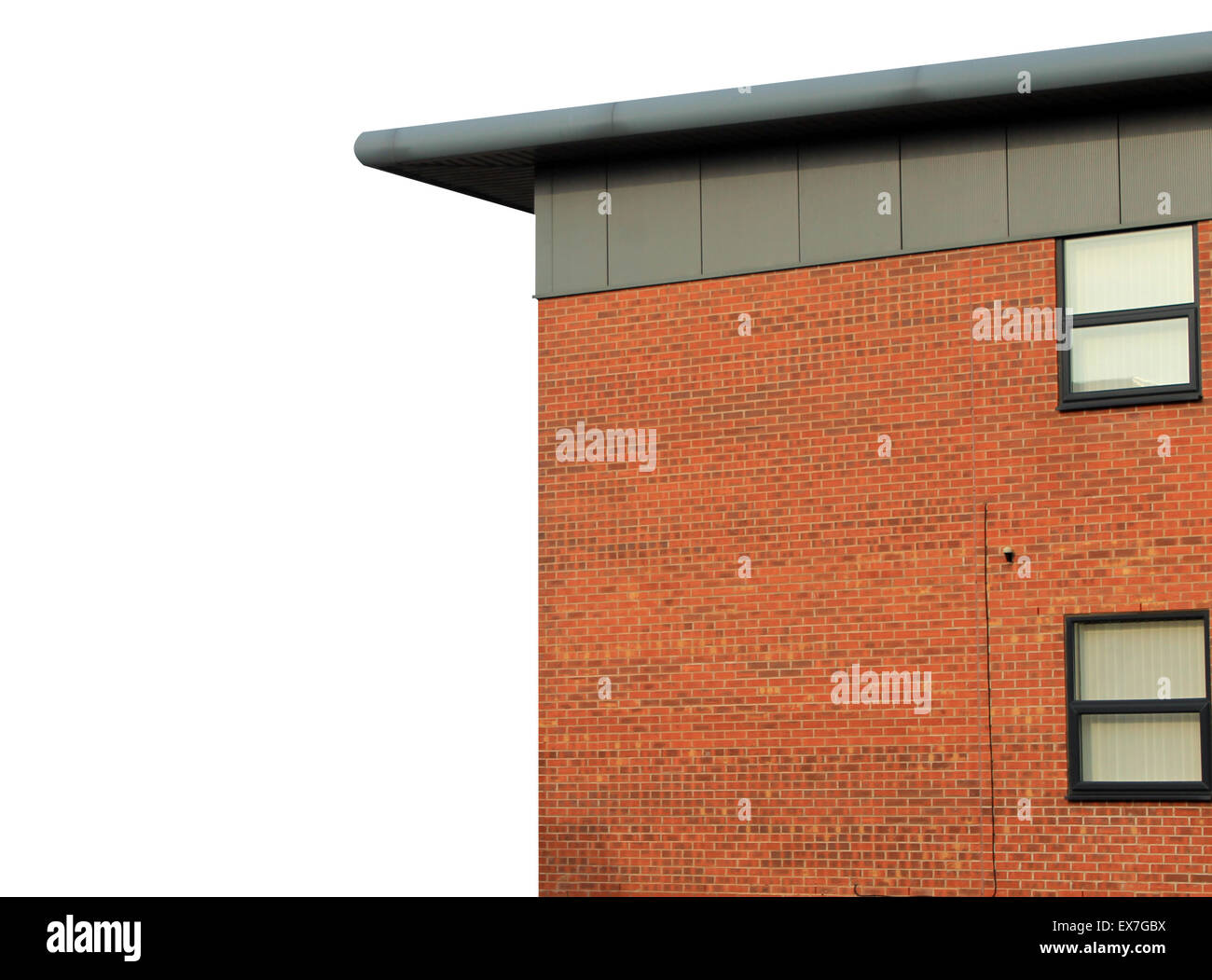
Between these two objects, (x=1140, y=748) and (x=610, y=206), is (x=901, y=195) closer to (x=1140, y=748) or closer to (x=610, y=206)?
(x=610, y=206)

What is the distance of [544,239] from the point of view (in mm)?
21891

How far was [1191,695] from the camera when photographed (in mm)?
19109

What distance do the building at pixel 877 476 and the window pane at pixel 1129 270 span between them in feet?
0.09

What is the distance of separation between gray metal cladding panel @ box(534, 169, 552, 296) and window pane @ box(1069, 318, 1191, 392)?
505cm

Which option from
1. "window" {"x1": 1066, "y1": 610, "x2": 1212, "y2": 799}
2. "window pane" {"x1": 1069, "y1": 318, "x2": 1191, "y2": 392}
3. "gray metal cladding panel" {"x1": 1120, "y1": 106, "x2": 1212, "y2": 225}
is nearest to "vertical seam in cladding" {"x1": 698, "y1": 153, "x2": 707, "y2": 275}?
"window pane" {"x1": 1069, "y1": 318, "x2": 1191, "y2": 392}

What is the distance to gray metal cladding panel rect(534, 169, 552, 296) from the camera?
21.8 meters

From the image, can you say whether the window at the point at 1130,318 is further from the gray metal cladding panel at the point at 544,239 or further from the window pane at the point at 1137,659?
the gray metal cladding panel at the point at 544,239

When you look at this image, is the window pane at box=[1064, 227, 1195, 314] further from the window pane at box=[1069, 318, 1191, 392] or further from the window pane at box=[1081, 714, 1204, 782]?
the window pane at box=[1081, 714, 1204, 782]

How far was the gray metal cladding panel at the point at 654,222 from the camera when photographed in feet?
69.7

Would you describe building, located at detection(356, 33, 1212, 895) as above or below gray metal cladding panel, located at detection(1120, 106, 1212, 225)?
below

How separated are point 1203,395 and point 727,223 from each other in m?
4.57

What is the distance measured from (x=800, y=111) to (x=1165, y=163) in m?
3.12

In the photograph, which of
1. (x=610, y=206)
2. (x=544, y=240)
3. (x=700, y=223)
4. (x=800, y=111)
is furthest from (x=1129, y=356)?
(x=544, y=240)
